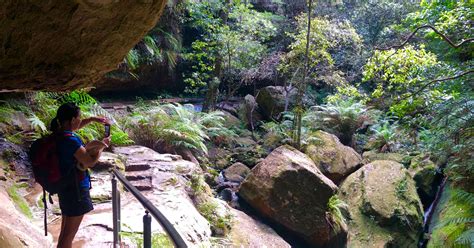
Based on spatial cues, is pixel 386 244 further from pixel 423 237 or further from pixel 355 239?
pixel 423 237

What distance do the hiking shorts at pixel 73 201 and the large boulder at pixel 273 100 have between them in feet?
37.5

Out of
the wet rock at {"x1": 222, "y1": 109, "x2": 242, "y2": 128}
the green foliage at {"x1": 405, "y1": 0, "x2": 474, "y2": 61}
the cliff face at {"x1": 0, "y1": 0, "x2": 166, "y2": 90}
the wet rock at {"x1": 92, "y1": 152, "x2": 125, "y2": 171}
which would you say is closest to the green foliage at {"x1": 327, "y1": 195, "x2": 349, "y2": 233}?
the green foliage at {"x1": 405, "y1": 0, "x2": 474, "y2": 61}

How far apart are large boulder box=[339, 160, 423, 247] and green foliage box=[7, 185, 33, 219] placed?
6534mm

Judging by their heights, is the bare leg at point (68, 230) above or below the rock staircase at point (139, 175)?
above

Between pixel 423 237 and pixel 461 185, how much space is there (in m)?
1.54

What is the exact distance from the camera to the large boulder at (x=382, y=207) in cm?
784

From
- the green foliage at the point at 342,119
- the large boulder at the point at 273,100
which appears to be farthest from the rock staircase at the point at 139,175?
the large boulder at the point at 273,100

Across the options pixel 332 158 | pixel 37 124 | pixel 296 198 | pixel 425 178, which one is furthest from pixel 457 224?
pixel 37 124

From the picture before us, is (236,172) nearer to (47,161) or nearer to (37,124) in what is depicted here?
(37,124)

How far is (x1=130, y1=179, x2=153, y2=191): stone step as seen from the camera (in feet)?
18.2

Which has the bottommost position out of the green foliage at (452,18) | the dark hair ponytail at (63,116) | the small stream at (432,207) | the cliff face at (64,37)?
the small stream at (432,207)

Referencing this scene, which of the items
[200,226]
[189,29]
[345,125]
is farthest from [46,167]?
[189,29]

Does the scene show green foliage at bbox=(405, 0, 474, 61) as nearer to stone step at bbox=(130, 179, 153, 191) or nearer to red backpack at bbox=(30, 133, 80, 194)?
stone step at bbox=(130, 179, 153, 191)

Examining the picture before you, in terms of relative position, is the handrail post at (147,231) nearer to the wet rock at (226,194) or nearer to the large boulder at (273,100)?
the wet rock at (226,194)
